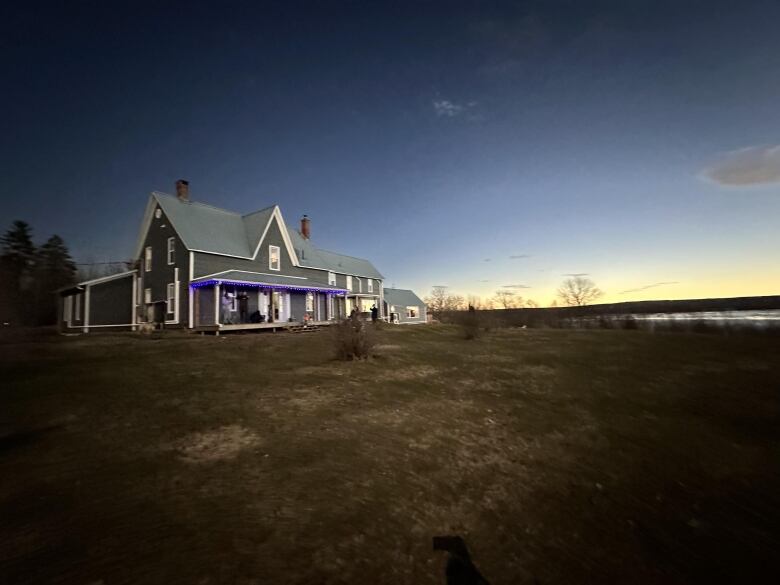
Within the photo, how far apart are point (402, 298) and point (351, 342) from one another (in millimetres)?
49402

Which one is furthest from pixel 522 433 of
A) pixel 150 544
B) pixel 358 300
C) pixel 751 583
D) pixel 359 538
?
pixel 358 300

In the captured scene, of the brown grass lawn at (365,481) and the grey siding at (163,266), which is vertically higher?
the grey siding at (163,266)

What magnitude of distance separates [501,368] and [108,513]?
11191 millimetres

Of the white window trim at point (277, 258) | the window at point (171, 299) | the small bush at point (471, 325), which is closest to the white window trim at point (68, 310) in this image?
the window at point (171, 299)

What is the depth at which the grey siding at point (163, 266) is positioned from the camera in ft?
74.4

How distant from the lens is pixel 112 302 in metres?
26.0

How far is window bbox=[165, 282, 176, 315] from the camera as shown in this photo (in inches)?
913

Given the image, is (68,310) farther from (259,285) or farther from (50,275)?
(50,275)

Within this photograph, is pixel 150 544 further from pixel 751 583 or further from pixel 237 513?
pixel 751 583

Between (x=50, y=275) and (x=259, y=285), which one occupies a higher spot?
(x=50, y=275)

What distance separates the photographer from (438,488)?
4.53 meters

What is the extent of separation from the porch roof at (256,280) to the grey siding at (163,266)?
4.89ft

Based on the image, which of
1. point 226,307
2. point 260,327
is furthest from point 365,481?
point 226,307

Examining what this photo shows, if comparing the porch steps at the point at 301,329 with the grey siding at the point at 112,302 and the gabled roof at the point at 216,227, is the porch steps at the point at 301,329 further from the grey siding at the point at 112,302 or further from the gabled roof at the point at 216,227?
the grey siding at the point at 112,302
